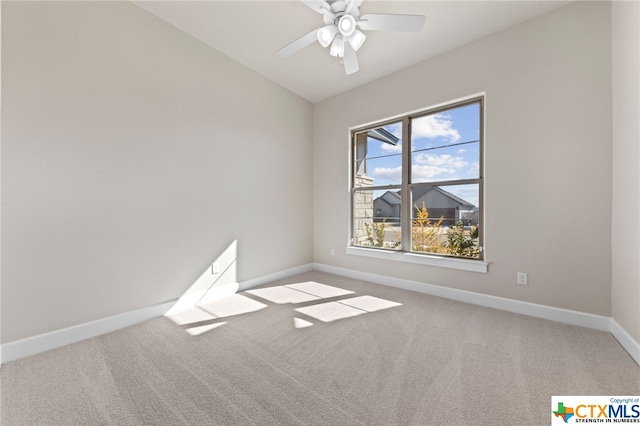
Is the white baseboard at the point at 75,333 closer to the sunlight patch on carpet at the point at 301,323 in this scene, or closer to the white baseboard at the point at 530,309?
the sunlight patch on carpet at the point at 301,323

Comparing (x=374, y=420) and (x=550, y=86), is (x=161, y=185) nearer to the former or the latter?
(x=374, y=420)

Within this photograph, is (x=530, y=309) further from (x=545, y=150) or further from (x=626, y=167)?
(x=545, y=150)

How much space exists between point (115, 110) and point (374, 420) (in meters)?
3.12

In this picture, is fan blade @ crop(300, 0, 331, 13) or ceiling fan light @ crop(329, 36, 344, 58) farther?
ceiling fan light @ crop(329, 36, 344, 58)

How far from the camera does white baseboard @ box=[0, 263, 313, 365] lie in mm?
1838

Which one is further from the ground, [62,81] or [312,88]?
[312,88]

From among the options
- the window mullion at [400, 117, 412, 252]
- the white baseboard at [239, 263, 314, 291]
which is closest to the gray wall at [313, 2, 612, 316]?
the window mullion at [400, 117, 412, 252]

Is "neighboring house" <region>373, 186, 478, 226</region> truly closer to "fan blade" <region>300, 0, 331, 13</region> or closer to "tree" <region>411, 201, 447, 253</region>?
"tree" <region>411, 201, 447, 253</region>

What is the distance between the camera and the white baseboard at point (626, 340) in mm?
1747

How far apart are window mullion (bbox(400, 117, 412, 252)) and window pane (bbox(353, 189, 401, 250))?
125 mm

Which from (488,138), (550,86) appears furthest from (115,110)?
(550,86)

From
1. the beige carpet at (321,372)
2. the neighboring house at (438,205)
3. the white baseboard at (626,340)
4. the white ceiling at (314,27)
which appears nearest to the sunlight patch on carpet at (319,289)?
the beige carpet at (321,372)

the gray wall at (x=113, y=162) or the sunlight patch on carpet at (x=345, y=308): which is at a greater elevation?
the gray wall at (x=113, y=162)

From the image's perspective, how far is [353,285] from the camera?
357 cm
